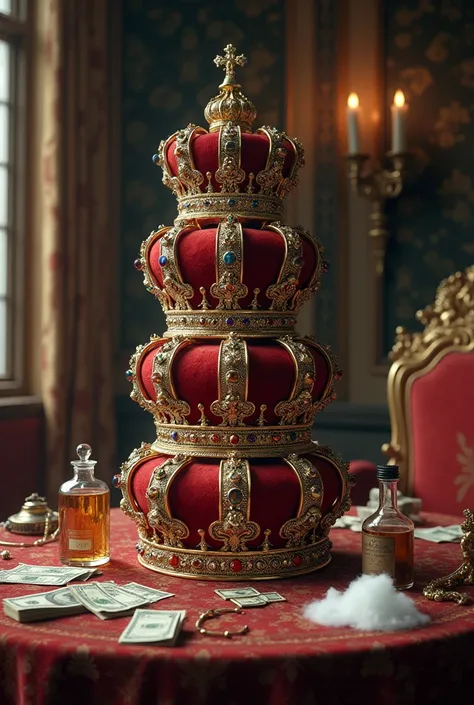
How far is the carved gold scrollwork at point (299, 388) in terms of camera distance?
162cm

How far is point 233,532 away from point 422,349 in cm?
148

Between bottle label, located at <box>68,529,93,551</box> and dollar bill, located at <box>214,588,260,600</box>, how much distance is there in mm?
302

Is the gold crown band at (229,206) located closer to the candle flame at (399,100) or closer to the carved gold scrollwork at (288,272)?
the carved gold scrollwork at (288,272)

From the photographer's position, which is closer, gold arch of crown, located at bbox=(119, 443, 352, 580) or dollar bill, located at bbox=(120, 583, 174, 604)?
dollar bill, located at bbox=(120, 583, 174, 604)

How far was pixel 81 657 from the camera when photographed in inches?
46.1

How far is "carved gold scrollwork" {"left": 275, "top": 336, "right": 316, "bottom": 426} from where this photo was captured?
5.30ft

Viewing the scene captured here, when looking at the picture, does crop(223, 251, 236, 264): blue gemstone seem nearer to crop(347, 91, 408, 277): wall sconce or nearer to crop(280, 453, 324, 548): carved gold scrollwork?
crop(280, 453, 324, 548): carved gold scrollwork

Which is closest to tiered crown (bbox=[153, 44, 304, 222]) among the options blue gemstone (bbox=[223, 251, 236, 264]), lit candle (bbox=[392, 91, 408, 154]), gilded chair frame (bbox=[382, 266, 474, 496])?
blue gemstone (bbox=[223, 251, 236, 264])

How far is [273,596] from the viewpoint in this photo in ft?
4.76

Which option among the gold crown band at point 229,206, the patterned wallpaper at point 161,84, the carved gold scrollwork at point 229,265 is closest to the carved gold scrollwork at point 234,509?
the carved gold scrollwork at point 229,265

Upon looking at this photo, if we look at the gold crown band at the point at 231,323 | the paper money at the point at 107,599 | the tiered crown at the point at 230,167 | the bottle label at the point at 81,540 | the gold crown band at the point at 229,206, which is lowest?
the paper money at the point at 107,599

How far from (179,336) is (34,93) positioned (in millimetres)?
2482

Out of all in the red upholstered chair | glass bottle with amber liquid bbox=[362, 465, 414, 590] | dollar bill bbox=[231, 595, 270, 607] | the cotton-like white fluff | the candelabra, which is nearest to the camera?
the cotton-like white fluff

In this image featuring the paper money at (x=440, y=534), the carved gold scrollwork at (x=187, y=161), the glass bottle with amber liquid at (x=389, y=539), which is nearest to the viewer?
the glass bottle with amber liquid at (x=389, y=539)
